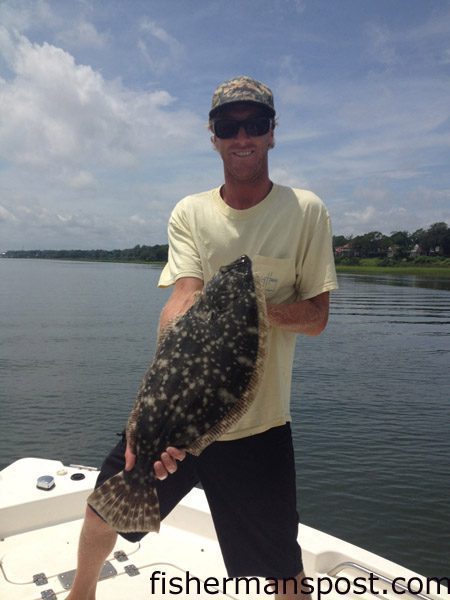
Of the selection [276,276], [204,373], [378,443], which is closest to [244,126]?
[276,276]

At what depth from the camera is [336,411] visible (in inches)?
701

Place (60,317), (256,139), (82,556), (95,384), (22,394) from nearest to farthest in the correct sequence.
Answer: (256,139) < (82,556) < (22,394) < (95,384) < (60,317)

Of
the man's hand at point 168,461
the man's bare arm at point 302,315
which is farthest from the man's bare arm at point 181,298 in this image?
the man's hand at point 168,461

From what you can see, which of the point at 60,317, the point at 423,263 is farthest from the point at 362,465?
the point at 423,263

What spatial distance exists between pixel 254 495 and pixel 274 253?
5.45ft

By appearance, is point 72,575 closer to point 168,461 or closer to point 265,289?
point 168,461

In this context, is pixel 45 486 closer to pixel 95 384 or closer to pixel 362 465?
pixel 362 465

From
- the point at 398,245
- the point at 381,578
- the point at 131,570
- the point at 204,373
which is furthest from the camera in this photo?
the point at 398,245

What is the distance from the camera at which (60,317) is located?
38.3 m

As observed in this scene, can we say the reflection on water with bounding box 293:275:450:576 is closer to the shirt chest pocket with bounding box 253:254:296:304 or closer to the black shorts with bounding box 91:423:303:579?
the black shorts with bounding box 91:423:303:579

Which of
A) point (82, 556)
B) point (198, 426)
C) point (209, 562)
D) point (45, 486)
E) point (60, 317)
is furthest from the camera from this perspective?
point (60, 317)

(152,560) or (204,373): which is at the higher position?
(204,373)

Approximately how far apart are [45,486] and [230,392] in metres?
3.50

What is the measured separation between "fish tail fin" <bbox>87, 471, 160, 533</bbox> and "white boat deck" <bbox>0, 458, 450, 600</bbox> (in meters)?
1.51
